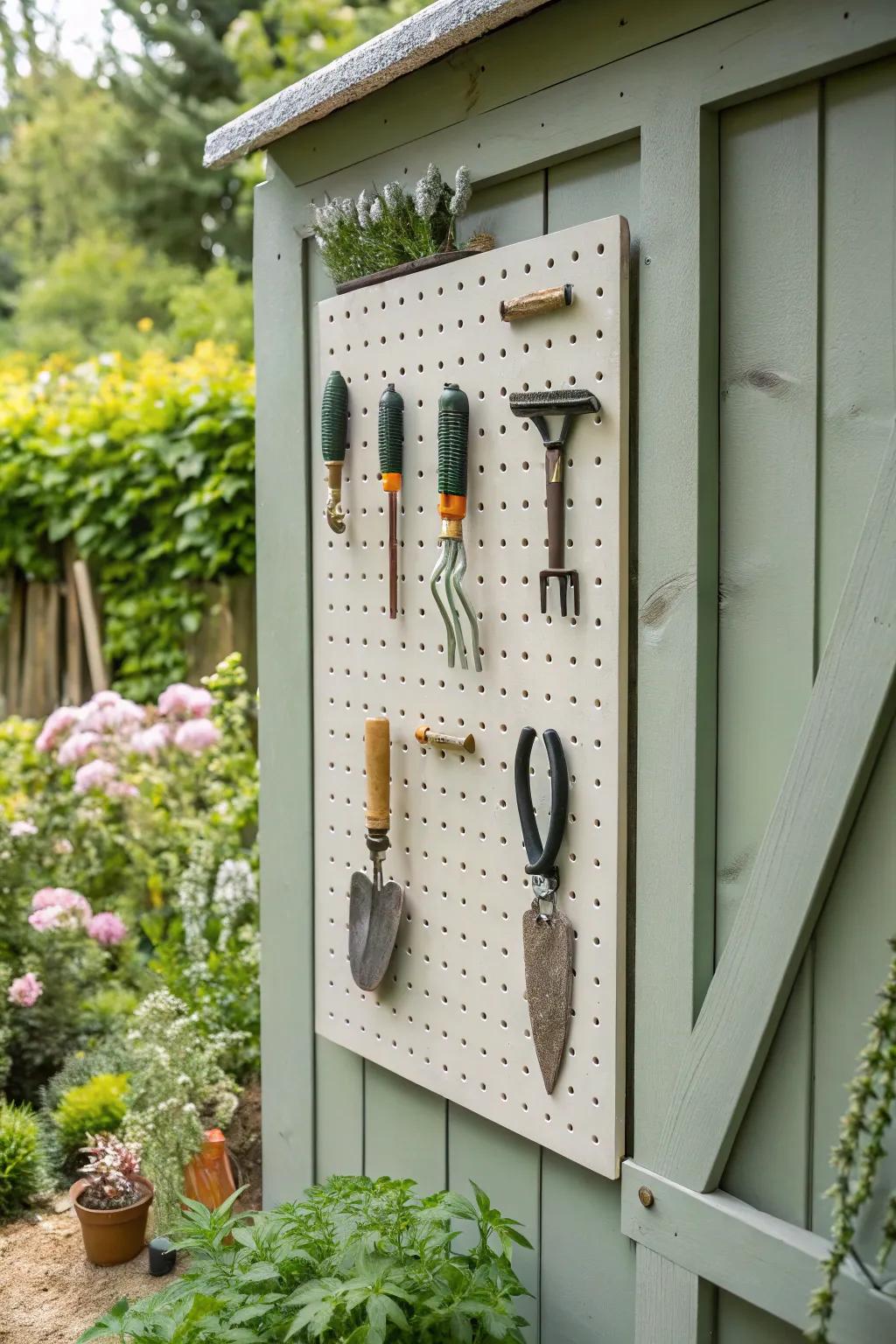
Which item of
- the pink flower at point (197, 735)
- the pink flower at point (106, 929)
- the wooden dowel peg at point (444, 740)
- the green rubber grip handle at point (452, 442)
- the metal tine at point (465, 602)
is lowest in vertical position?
the pink flower at point (106, 929)

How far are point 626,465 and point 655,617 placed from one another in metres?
0.20

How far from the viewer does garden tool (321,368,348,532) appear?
72.9 inches

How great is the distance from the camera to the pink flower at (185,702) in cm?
376

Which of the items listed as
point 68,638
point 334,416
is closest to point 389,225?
point 334,416

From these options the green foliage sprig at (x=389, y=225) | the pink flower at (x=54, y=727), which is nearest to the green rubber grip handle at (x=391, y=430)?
the green foliage sprig at (x=389, y=225)

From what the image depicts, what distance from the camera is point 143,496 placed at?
14.5 feet

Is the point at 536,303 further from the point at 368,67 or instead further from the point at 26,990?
the point at 26,990

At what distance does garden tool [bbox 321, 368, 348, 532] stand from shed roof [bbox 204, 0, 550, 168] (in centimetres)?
43

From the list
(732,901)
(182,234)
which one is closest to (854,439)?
(732,901)

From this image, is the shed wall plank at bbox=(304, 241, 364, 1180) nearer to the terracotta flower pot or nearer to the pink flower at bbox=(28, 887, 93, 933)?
the terracotta flower pot

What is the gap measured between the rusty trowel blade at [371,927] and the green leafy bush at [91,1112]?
1.13m

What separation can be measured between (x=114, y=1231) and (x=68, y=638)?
10.2 ft

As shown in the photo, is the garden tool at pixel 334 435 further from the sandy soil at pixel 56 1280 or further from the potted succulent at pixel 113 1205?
the sandy soil at pixel 56 1280

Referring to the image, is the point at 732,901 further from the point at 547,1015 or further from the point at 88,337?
the point at 88,337
